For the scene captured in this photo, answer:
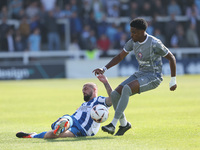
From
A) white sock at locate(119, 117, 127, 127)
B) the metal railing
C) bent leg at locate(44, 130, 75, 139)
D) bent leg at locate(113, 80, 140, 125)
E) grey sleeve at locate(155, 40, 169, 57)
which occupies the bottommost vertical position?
the metal railing

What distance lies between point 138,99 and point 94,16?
13.0 m

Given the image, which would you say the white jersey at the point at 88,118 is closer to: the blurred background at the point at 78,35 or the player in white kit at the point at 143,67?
the player in white kit at the point at 143,67

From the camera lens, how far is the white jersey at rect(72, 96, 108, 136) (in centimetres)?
902

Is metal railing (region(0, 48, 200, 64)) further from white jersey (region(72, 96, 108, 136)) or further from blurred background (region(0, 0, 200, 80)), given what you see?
white jersey (region(72, 96, 108, 136))

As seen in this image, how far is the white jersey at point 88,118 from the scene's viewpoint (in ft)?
29.6

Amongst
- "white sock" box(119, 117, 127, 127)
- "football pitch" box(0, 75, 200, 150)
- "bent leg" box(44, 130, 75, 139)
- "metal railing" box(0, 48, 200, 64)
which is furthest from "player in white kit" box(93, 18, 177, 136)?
"metal railing" box(0, 48, 200, 64)

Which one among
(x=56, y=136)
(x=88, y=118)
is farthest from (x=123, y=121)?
(x=56, y=136)

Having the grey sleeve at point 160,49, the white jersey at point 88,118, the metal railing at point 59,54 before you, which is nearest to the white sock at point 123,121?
the white jersey at point 88,118

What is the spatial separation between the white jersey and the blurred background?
1884 centimetres

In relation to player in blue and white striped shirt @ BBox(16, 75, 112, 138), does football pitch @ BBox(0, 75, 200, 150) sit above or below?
below

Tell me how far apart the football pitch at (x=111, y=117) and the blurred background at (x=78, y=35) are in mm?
5060

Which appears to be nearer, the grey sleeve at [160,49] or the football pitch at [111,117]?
the football pitch at [111,117]

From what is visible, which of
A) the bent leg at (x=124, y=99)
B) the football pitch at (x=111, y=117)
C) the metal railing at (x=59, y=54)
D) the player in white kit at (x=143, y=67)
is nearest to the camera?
the football pitch at (x=111, y=117)

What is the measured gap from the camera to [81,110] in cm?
918
